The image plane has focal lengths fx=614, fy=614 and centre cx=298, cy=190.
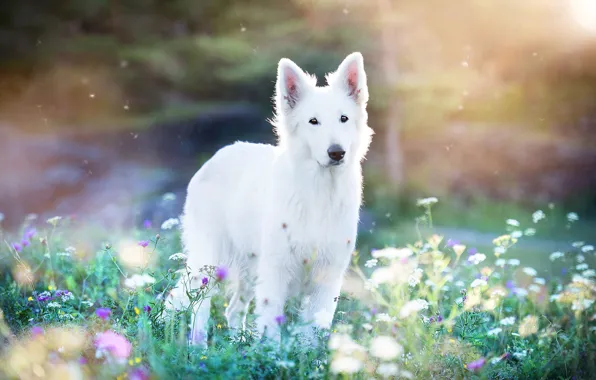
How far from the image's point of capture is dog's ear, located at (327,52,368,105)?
12.0 ft

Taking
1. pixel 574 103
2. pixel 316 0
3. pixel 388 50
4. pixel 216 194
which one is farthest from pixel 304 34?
pixel 216 194

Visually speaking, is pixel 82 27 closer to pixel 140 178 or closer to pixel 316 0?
pixel 140 178

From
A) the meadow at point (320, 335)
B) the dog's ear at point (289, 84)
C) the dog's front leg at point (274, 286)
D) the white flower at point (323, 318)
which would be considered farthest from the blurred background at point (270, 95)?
the white flower at point (323, 318)

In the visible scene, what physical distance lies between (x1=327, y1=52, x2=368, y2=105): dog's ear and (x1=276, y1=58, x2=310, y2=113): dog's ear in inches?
7.6

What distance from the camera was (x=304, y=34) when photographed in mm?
8805

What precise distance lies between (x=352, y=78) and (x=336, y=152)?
1.98 ft

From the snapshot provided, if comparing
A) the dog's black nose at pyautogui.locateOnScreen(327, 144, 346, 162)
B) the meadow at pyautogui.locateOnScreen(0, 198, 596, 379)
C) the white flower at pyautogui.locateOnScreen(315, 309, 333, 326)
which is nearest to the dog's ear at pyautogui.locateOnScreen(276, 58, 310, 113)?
the dog's black nose at pyautogui.locateOnScreen(327, 144, 346, 162)

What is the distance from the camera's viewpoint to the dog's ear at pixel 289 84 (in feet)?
11.9

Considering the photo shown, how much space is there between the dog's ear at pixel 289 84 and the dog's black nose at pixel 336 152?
1.65 feet

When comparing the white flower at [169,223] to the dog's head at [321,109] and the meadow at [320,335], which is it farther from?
the dog's head at [321,109]

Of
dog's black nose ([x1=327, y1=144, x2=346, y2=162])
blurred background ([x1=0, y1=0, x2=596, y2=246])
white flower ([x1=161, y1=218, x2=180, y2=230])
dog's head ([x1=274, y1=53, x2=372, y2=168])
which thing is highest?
blurred background ([x1=0, y1=0, x2=596, y2=246])

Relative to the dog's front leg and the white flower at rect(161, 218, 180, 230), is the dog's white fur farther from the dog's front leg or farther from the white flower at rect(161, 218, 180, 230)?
the white flower at rect(161, 218, 180, 230)

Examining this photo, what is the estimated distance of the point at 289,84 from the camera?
145 inches

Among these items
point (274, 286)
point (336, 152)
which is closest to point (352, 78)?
point (336, 152)
